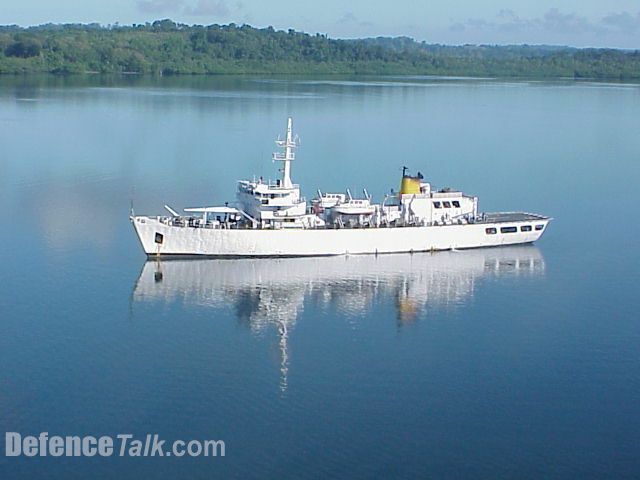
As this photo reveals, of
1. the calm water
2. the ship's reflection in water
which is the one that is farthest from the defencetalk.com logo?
the ship's reflection in water

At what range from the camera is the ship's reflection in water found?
24.3m

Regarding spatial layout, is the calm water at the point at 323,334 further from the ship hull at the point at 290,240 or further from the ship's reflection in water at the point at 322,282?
the ship hull at the point at 290,240

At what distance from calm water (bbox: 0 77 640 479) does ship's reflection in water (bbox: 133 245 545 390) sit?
3.7 inches

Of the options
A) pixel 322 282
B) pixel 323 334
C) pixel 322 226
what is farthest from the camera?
pixel 322 226

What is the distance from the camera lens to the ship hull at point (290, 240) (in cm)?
2794

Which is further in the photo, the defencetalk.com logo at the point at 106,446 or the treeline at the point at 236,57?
the treeline at the point at 236,57

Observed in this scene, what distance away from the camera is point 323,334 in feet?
73.3

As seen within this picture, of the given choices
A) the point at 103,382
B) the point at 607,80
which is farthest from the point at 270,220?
the point at 607,80

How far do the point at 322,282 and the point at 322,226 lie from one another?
291 centimetres

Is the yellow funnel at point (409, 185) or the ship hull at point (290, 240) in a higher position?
the yellow funnel at point (409, 185)

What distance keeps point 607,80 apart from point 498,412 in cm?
11985

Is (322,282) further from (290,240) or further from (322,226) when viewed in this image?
(322,226)

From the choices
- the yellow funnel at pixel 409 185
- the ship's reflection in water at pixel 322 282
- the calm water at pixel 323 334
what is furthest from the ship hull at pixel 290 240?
the yellow funnel at pixel 409 185

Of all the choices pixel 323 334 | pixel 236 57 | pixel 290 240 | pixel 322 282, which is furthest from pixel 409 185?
pixel 236 57
